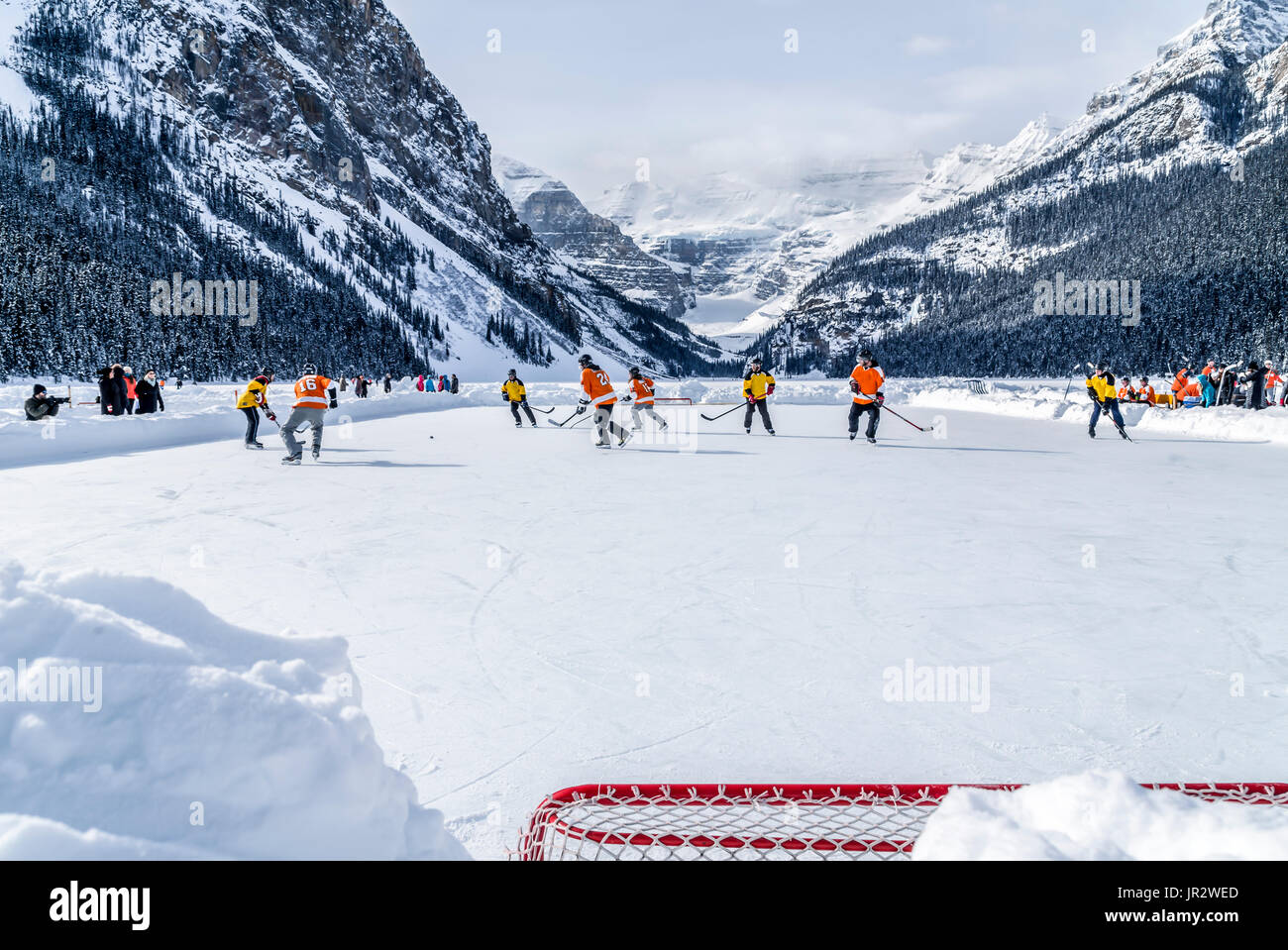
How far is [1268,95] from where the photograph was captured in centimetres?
18838

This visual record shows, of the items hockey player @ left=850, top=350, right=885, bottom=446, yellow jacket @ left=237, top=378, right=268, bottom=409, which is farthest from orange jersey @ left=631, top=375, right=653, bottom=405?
yellow jacket @ left=237, top=378, right=268, bottom=409

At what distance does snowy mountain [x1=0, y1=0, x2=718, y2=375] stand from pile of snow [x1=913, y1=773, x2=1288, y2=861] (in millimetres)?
71106

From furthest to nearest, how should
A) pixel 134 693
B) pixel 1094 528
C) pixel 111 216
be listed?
1. pixel 111 216
2. pixel 1094 528
3. pixel 134 693

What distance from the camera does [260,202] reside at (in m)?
108

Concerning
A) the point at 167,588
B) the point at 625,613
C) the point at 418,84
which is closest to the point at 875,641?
the point at 625,613

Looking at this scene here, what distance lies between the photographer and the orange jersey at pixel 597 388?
15602mm

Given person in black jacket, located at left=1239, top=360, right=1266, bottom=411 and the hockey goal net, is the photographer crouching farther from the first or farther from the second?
person in black jacket, located at left=1239, top=360, right=1266, bottom=411

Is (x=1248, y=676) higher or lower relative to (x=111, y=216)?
lower

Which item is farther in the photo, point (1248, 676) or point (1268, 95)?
point (1268, 95)

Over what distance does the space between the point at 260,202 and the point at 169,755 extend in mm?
124377

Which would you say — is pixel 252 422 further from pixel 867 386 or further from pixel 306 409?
pixel 867 386

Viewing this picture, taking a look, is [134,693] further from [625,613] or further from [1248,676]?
[1248,676]

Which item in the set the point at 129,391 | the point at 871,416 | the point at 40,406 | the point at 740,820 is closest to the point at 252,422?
the point at 40,406
